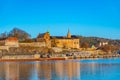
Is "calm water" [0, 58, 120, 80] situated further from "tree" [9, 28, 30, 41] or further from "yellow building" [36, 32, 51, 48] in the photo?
"tree" [9, 28, 30, 41]

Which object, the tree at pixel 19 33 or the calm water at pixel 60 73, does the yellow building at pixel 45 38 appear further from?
the calm water at pixel 60 73

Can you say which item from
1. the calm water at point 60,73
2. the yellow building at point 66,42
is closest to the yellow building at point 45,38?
the yellow building at point 66,42

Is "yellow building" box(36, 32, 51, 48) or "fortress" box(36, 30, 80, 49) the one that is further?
"fortress" box(36, 30, 80, 49)

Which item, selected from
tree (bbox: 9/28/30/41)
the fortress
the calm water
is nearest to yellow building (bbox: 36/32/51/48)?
the fortress

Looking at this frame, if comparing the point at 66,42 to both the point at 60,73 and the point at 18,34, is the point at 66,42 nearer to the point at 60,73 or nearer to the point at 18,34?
the point at 18,34

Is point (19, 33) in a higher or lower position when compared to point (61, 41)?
higher

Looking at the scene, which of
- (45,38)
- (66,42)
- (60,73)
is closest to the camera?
(60,73)

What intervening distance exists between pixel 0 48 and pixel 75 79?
84675mm

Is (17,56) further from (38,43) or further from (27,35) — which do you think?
(27,35)

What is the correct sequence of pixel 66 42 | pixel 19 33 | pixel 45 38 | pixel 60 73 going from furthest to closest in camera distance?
pixel 66 42, pixel 19 33, pixel 45 38, pixel 60 73

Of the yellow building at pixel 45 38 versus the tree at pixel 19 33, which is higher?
the tree at pixel 19 33

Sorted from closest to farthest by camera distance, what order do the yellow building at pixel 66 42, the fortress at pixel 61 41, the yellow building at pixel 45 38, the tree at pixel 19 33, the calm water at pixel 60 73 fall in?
the calm water at pixel 60 73
the yellow building at pixel 45 38
the tree at pixel 19 33
the fortress at pixel 61 41
the yellow building at pixel 66 42

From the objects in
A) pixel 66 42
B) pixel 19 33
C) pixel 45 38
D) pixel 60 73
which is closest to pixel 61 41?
pixel 66 42

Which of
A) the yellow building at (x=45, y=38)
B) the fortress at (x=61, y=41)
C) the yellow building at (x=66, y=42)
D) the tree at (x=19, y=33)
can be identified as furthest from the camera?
the yellow building at (x=66, y=42)
